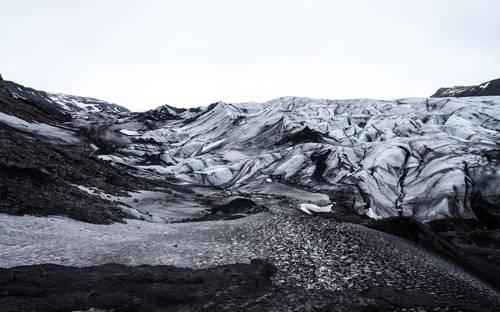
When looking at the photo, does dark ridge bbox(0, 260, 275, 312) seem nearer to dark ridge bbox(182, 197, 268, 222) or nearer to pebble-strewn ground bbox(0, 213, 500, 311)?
pebble-strewn ground bbox(0, 213, 500, 311)

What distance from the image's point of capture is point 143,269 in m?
10.7

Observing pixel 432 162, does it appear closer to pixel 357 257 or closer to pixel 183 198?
pixel 183 198

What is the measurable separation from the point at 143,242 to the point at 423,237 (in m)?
10.4

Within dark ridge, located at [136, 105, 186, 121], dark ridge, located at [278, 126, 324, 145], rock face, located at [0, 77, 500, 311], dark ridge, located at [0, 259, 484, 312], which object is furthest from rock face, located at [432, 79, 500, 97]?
dark ridge, located at [0, 259, 484, 312]

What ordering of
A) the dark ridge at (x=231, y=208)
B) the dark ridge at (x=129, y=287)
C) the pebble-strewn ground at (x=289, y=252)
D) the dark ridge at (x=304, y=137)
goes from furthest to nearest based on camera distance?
1. the dark ridge at (x=304, y=137)
2. the dark ridge at (x=231, y=208)
3. the pebble-strewn ground at (x=289, y=252)
4. the dark ridge at (x=129, y=287)

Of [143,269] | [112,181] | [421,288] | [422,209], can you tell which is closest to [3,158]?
[112,181]

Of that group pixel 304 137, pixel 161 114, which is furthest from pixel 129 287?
pixel 161 114

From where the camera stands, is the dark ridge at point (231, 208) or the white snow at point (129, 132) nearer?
the dark ridge at point (231, 208)

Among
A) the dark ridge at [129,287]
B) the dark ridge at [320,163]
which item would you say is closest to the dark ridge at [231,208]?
the dark ridge at [129,287]

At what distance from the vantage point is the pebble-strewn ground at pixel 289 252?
9.84 metres

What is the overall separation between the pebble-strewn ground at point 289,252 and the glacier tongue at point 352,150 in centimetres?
1572

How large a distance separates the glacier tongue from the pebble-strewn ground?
51.6 ft

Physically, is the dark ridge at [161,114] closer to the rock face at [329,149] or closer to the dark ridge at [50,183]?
the rock face at [329,149]

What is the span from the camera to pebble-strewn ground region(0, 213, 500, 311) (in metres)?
9.84
